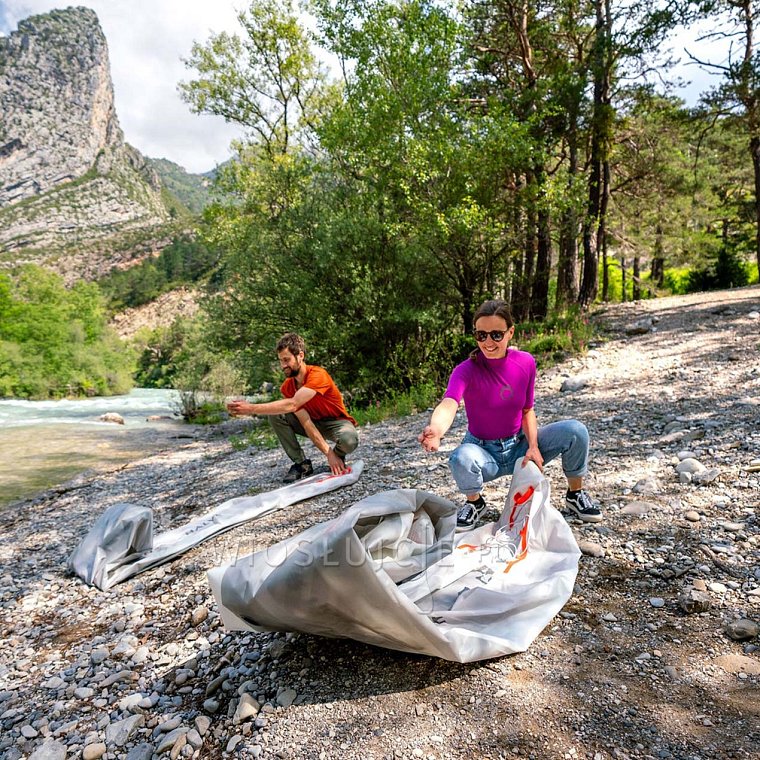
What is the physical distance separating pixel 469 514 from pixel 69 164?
162 metres

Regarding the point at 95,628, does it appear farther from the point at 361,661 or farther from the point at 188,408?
the point at 188,408

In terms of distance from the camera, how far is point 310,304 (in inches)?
469

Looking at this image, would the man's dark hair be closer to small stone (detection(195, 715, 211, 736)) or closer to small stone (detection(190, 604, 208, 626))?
small stone (detection(190, 604, 208, 626))

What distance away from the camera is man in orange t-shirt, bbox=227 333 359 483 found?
209 inches

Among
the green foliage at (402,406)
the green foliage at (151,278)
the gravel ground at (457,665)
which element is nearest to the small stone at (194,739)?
the gravel ground at (457,665)

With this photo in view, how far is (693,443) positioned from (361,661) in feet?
12.4

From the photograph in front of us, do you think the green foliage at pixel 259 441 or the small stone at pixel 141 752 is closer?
the small stone at pixel 141 752

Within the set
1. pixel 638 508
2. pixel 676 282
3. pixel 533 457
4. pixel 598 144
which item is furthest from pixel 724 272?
pixel 533 457

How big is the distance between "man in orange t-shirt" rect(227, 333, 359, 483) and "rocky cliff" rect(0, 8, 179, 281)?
4047 inches

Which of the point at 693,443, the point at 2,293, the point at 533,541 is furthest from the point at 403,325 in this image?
the point at 2,293

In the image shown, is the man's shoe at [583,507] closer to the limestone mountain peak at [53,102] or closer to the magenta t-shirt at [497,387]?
the magenta t-shirt at [497,387]

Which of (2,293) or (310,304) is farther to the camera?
(2,293)

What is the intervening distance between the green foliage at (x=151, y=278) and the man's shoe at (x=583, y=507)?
85.1 metres

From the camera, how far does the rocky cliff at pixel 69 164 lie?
103500 mm
